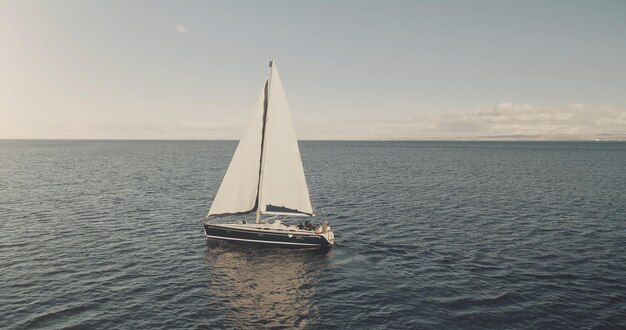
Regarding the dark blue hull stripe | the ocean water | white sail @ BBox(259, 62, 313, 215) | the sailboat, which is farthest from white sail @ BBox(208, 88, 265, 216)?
the ocean water

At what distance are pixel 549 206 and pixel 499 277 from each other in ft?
115

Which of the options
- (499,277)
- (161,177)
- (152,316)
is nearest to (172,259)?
(152,316)

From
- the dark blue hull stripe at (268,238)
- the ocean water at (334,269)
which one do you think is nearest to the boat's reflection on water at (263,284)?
the ocean water at (334,269)

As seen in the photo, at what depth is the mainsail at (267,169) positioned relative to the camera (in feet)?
126

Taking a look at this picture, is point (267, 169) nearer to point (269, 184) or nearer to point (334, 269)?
point (269, 184)

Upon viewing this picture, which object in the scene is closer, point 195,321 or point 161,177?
point 195,321

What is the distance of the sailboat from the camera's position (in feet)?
125

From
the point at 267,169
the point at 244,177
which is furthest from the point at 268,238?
the point at 267,169

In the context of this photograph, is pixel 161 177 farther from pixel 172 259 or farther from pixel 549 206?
pixel 549 206

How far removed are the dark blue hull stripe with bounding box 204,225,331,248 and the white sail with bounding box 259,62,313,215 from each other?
9.21 feet

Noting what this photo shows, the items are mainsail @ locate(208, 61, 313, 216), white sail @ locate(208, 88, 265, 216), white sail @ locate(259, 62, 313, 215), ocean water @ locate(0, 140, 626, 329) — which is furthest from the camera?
white sail @ locate(208, 88, 265, 216)

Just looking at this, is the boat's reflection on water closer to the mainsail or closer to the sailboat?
the sailboat

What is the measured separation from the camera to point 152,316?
25.8 metres

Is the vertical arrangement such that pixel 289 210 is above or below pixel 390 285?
above
